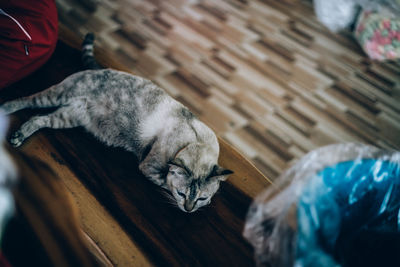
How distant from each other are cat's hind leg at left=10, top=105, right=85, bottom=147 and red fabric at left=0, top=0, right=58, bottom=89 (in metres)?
0.22

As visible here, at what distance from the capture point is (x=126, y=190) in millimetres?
931

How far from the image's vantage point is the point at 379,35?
2342mm

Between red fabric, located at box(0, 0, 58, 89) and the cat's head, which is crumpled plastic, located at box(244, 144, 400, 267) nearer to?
the cat's head

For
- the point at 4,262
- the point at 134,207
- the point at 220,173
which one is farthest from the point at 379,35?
the point at 4,262

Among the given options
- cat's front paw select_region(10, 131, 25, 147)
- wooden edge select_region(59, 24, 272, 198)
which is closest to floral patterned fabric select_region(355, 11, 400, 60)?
wooden edge select_region(59, 24, 272, 198)

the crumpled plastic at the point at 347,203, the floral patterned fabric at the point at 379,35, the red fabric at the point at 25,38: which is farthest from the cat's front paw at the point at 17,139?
the floral patterned fabric at the point at 379,35

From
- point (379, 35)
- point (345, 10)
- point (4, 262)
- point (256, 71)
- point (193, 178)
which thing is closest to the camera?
point (4, 262)

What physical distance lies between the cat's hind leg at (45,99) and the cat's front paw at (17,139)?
129 mm

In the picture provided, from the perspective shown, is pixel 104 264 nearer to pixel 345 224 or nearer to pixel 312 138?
pixel 345 224

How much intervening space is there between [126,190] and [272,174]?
1.01 m

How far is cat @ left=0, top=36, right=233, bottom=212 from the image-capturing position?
1000 mm

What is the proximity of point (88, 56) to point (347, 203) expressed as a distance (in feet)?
4.21

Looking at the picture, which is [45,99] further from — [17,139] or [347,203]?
[347,203]

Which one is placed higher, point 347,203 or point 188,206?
point 347,203
